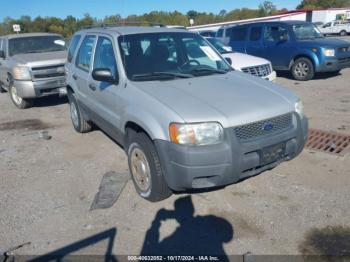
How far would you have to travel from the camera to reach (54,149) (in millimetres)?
5906

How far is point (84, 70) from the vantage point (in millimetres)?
5422

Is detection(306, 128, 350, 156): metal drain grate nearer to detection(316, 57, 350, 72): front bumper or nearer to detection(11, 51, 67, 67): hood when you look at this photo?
detection(316, 57, 350, 72): front bumper

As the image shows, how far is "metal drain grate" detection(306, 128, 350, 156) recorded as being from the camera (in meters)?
5.09

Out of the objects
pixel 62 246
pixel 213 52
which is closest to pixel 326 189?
pixel 213 52

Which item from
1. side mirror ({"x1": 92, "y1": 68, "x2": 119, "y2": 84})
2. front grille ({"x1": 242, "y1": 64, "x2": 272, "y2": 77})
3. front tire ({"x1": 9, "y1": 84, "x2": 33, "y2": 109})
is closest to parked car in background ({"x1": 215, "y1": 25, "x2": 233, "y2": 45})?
front grille ({"x1": 242, "y1": 64, "x2": 272, "y2": 77})

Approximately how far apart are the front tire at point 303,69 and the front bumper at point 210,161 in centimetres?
806

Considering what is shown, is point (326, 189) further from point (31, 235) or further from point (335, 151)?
point (31, 235)

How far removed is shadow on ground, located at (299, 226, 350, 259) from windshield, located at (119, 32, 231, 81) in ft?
7.47

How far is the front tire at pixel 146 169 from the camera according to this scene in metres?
→ 3.61

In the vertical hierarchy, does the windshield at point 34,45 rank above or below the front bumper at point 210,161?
above

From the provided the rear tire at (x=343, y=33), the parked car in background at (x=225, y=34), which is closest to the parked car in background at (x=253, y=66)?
the parked car in background at (x=225, y=34)

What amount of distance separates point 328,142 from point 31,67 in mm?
6692

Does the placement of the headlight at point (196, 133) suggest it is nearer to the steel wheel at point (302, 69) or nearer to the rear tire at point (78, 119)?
the rear tire at point (78, 119)

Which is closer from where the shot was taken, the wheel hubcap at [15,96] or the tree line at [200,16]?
the wheel hubcap at [15,96]
